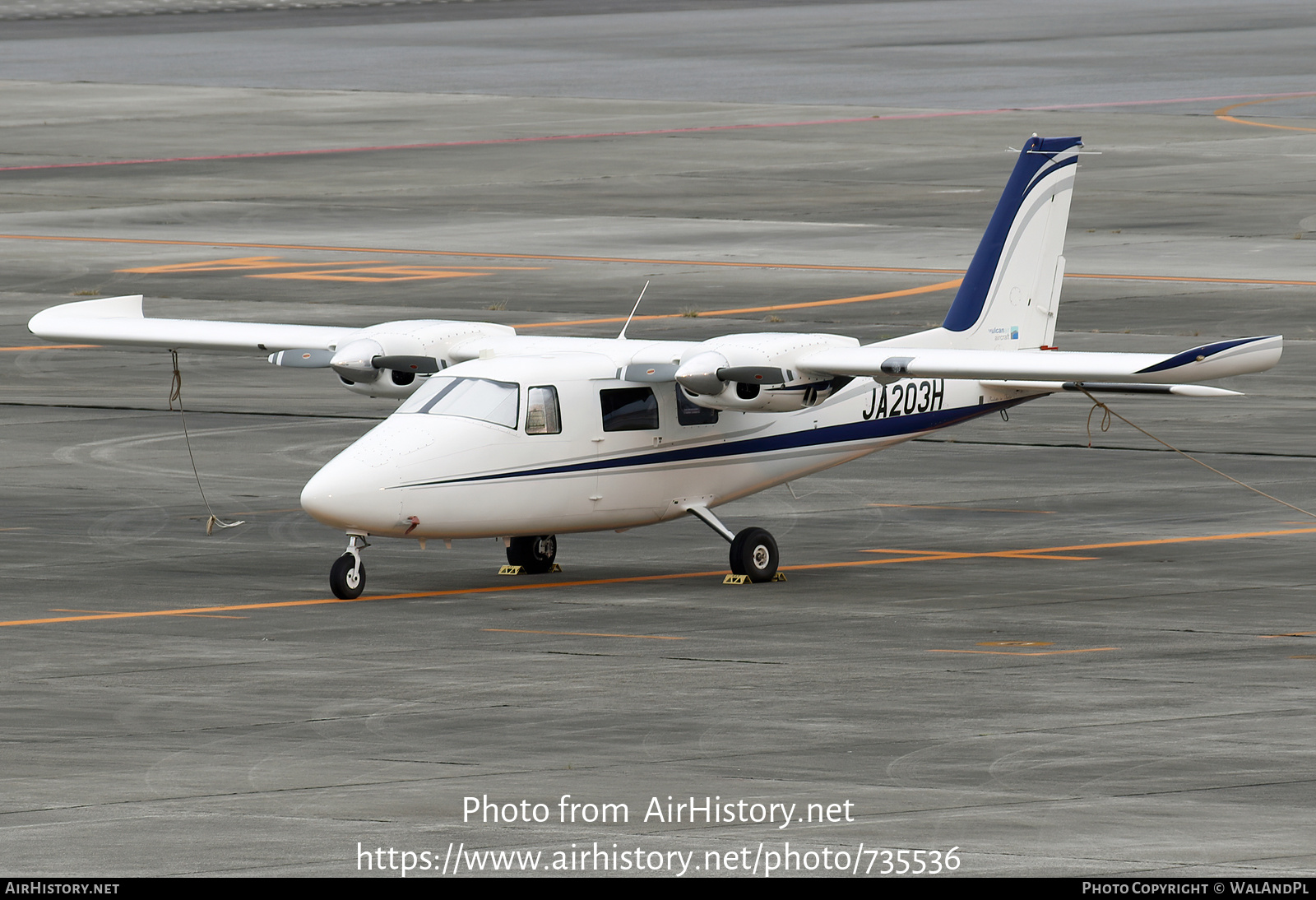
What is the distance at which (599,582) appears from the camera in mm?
28578

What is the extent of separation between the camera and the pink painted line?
260 feet

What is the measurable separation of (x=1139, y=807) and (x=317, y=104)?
7906cm

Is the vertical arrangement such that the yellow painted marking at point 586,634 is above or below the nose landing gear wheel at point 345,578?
below

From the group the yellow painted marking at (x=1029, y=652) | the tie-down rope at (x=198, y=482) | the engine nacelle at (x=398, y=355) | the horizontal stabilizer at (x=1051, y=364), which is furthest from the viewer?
the tie-down rope at (x=198, y=482)

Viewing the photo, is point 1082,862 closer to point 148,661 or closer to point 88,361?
point 148,661

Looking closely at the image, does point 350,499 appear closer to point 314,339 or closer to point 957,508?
point 314,339

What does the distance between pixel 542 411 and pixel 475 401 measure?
71 cm

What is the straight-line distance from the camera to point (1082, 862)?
16.2 metres

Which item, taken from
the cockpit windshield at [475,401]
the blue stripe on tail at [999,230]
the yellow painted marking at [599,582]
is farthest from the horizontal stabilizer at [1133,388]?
the cockpit windshield at [475,401]

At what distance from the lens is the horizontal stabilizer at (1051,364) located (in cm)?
2608

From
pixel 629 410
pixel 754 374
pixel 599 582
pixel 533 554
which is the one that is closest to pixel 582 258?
pixel 533 554

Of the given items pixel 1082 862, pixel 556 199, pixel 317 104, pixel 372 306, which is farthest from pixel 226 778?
pixel 317 104

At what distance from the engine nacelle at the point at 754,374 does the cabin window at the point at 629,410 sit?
668 mm

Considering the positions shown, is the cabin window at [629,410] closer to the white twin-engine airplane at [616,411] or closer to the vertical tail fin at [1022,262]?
the white twin-engine airplane at [616,411]
